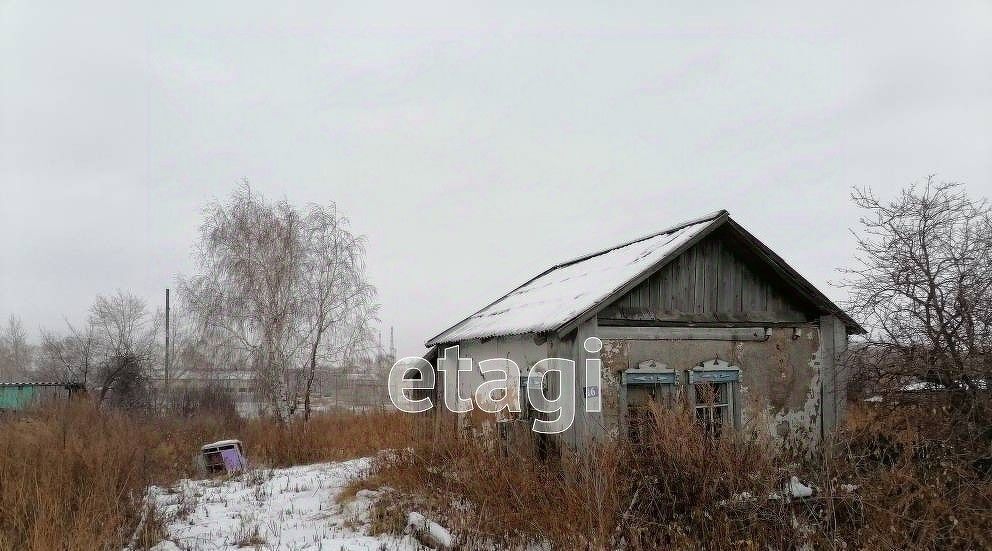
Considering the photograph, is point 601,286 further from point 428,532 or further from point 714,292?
point 428,532

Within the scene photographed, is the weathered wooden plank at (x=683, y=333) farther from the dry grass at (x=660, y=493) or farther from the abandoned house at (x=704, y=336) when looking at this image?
the dry grass at (x=660, y=493)

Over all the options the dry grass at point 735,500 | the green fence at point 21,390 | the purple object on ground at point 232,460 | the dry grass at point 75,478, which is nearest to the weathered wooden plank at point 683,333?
the dry grass at point 735,500

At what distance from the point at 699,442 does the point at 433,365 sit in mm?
9606

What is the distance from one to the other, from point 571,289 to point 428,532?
4721mm

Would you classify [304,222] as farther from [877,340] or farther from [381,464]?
[877,340]

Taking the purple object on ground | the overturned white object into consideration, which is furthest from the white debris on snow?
the purple object on ground

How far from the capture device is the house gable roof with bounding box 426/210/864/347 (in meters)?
8.48

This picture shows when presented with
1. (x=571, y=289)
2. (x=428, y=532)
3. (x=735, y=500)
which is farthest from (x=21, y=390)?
(x=735, y=500)

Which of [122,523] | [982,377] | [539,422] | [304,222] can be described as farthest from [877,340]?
[304,222]

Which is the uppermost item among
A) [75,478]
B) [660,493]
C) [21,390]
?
[660,493]

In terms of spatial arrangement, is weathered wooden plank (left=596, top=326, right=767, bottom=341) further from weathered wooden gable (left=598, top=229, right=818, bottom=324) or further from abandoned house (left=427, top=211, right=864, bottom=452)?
weathered wooden gable (left=598, top=229, right=818, bottom=324)

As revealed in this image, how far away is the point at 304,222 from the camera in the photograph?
20969mm

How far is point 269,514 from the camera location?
30.3 ft

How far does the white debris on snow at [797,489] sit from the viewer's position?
607 centimetres
